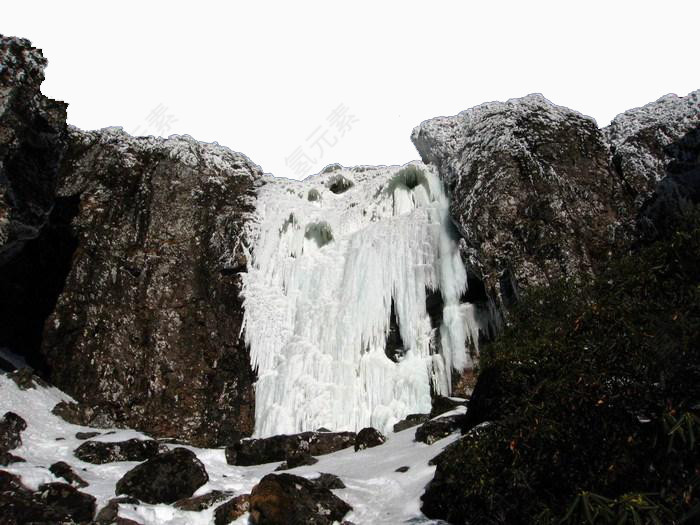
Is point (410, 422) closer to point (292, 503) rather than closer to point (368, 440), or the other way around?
point (368, 440)

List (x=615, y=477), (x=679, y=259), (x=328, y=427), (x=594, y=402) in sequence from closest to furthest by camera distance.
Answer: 1. (x=615, y=477)
2. (x=594, y=402)
3. (x=679, y=259)
4. (x=328, y=427)

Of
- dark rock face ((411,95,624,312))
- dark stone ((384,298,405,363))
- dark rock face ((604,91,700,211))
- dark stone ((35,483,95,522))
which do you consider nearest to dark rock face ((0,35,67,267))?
dark stone ((35,483,95,522))

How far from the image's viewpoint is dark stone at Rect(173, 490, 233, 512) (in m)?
12.2

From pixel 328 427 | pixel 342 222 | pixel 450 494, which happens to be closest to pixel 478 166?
pixel 342 222

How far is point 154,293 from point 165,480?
13.4 m

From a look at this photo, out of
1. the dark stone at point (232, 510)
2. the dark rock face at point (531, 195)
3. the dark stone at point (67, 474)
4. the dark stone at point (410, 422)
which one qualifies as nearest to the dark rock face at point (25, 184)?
the dark stone at point (67, 474)

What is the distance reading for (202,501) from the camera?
12391mm

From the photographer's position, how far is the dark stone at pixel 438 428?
15.2 m

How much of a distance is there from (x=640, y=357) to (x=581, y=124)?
18907 mm

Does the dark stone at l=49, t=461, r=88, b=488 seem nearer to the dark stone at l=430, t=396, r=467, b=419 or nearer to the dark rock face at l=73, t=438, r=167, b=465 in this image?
the dark rock face at l=73, t=438, r=167, b=465

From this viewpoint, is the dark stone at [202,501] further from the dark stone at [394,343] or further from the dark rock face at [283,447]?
the dark stone at [394,343]

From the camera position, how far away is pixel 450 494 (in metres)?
10.0

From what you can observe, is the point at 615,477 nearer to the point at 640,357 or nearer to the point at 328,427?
the point at 640,357

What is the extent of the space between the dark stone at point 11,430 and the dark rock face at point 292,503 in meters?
8.03
